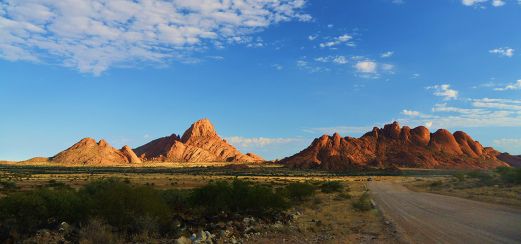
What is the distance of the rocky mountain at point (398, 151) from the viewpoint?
159125 millimetres

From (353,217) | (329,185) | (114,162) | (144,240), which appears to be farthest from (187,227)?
(114,162)

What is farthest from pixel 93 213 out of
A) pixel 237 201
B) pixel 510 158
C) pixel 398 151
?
pixel 510 158

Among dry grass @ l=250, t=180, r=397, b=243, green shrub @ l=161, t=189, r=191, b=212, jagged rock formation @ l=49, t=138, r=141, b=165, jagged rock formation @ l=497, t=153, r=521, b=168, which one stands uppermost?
jagged rock formation @ l=49, t=138, r=141, b=165

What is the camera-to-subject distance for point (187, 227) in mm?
16469

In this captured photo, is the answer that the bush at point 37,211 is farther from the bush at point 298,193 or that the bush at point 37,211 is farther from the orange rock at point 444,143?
the orange rock at point 444,143

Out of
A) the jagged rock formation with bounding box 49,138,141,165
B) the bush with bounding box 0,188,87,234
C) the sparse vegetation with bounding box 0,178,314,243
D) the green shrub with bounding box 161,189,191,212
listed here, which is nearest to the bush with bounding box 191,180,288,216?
the green shrub with bounding box 161,189,191,212

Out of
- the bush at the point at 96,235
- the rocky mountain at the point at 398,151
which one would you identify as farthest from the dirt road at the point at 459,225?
the rocky mountain at the point at 398,151

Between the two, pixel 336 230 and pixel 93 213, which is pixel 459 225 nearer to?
pixel 336 230

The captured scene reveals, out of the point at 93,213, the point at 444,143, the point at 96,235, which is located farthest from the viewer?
the point at 444,143

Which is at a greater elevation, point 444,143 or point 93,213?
point 444,143

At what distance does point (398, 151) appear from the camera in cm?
17200

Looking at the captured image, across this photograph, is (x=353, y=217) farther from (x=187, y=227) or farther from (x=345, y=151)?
(x=345, y=151)

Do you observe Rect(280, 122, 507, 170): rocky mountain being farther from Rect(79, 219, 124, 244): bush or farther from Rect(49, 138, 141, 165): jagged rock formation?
Rect(79, 219, 124, 244): bush

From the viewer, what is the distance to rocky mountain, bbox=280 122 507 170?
15912cm
